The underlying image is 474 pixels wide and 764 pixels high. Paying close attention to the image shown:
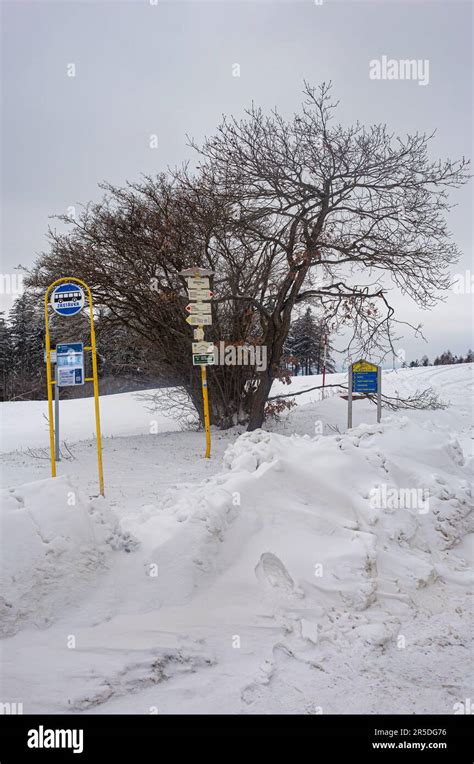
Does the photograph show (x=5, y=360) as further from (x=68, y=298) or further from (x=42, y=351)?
(x=68, y=298)

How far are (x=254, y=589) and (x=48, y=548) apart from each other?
1735 mm

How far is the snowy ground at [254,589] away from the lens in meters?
3.45

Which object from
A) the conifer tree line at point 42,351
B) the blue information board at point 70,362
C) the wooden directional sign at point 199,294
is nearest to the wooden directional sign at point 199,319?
the wooden directional sign at point 199,294

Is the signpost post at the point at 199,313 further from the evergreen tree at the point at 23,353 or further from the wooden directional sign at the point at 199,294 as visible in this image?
the evergreen tree at the point at 23,353

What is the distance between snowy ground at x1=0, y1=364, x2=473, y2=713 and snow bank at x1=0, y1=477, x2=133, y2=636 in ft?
0.04

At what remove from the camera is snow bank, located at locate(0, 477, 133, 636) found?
3949 millimetres

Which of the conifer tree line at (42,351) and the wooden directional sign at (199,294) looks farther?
the conifer tree line at (42,351)

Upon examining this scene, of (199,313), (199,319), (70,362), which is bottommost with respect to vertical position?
(70,362)

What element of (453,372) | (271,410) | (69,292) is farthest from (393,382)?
(69,292)

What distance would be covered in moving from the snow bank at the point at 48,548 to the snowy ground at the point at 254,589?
1 cm

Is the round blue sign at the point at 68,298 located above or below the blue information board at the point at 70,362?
above

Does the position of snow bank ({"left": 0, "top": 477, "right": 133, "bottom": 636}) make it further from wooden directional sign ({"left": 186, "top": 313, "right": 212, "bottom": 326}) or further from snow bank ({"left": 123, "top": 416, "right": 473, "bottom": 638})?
wooden directional sign ({"left": 186, "top": 313, "right": 212, "bottom": 326})

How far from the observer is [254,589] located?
4688 mm

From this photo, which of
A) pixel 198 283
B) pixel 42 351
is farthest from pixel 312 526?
pixel 42 351
